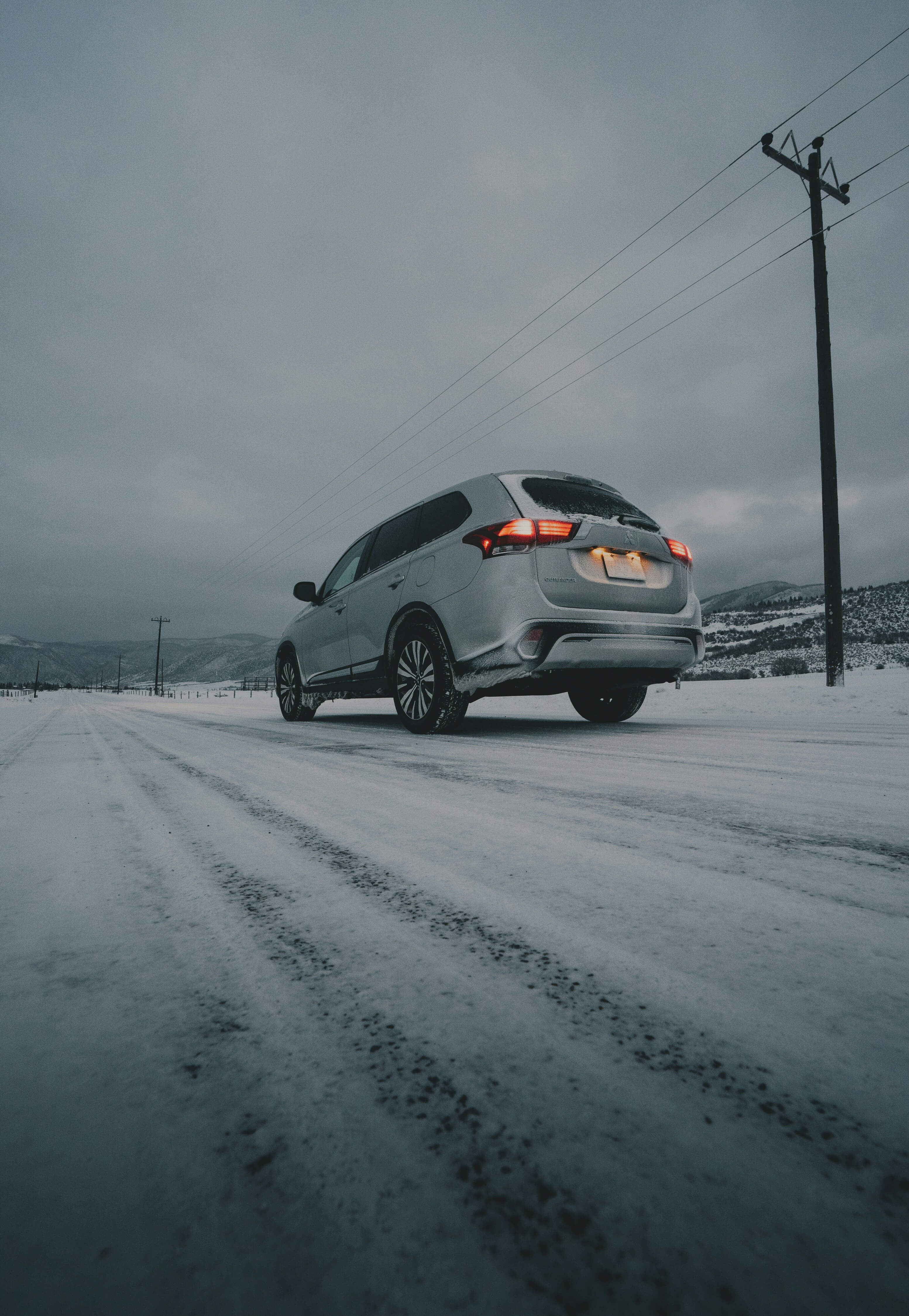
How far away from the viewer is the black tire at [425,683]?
183 inches

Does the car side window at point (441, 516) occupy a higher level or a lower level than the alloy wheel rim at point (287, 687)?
higher

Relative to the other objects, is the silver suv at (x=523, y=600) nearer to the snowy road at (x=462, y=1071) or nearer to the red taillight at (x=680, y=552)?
the red taillight at (x=680, y=552)

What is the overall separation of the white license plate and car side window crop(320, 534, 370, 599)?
8.92 ft

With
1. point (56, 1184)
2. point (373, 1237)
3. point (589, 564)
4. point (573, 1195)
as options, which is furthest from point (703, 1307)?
point (589, 564)

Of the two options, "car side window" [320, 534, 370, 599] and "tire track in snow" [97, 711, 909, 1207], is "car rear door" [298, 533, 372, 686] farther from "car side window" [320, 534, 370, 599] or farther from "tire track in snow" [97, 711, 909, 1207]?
"tire track in snow" [97, 711, 909, 1207]

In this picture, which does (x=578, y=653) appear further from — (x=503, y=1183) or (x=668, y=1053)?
(x=503, y=1183)

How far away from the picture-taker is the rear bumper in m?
4.14

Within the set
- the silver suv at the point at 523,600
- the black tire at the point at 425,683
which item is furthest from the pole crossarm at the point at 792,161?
the black tire at the point at 425,683

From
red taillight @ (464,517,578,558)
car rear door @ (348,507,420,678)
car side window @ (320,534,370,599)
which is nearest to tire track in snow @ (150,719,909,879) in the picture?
red taillight @ (464,517,578,558)

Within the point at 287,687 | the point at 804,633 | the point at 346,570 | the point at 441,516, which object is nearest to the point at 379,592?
the point at 441,516

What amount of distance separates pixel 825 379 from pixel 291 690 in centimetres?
948

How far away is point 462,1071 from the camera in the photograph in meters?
0.69

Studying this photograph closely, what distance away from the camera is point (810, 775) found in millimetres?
2512

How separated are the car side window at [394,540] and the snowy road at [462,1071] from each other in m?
3.99
